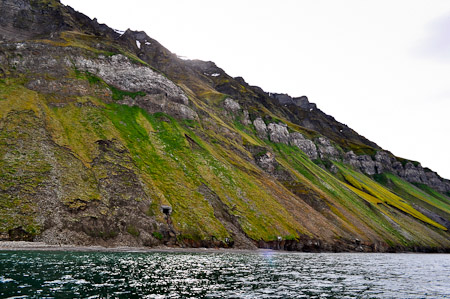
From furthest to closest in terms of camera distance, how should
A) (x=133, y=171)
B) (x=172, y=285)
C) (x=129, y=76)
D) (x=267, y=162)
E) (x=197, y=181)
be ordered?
1. (x=267, y=162)
2. (x=129, y=76)
3. (x=197, y=181)
4. (x=133, y=171)
5. (x=172, y=285)

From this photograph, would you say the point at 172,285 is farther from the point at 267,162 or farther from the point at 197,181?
the point at 267,162

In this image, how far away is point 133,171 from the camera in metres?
88.7

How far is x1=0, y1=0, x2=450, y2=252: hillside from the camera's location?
70.2m

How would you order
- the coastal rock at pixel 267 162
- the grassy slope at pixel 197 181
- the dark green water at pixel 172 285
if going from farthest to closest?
1. the coastal rock at pixel 267 162
2. the grassy slope at pixel 197 181
3. the dark green water at pixel 172 285

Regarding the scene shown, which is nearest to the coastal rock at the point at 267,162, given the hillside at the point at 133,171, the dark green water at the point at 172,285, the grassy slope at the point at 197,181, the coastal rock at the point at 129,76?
the hillside at the point at 133,171

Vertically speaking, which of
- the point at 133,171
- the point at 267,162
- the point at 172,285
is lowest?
the point at 172,285

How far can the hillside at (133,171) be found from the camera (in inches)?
2766

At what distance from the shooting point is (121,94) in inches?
5266

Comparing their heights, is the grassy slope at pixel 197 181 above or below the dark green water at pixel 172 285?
above

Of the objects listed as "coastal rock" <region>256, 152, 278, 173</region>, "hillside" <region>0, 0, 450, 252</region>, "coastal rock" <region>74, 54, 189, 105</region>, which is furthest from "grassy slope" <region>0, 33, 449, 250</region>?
"coastal rock" <region>74, 54, 189, 105</region>

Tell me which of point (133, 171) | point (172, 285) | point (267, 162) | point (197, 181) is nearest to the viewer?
point (172, 285)

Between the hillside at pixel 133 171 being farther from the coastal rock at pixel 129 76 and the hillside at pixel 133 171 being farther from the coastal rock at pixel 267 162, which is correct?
the coastal rock at pixel 267 162

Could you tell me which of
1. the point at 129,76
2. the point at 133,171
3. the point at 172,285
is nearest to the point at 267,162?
the point at 133,171

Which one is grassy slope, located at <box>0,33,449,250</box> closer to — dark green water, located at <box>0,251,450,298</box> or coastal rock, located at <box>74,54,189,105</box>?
coastal rock, located at <box>74,54,189,105</box>
